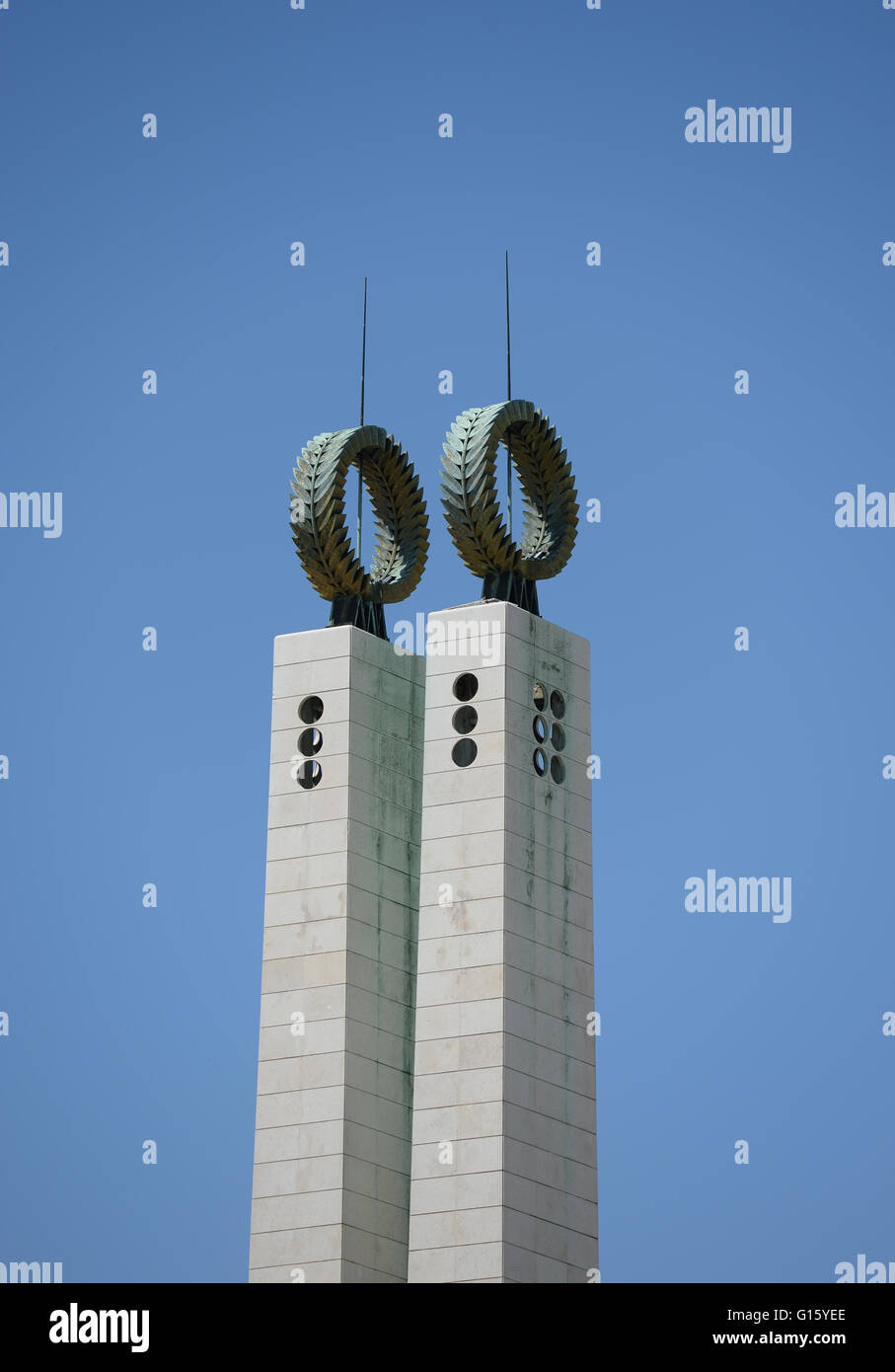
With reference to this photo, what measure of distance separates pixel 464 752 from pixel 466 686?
1533 millimetres

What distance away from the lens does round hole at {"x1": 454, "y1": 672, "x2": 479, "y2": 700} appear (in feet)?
219

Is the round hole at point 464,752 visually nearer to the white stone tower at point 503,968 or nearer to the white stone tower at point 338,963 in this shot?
the white stone tower at point 503,968

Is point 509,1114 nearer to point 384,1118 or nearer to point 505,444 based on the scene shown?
point 384,1118

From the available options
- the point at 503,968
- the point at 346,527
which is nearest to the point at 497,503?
the point at 346,527

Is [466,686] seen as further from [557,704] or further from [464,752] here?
[557,704]

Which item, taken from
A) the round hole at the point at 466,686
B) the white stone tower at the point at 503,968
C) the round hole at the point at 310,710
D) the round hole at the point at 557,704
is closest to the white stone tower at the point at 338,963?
the round hole at the point at 310,710

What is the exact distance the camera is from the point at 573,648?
69.4m

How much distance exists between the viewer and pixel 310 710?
223ft

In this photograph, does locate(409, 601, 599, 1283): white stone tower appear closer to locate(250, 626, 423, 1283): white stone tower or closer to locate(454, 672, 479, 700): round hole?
locate(454, 672, 479, 700): round hole

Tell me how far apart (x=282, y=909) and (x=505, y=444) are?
12471 millimetres

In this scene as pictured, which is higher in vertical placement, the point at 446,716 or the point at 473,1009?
the point at 446,716

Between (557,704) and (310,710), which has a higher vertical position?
(557,704)
